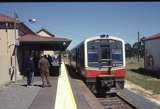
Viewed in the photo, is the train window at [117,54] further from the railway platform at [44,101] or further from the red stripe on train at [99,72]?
the railway platform at [44,101]

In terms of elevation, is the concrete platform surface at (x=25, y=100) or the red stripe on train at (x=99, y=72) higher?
the red stripe on train at (x=99, y=72)

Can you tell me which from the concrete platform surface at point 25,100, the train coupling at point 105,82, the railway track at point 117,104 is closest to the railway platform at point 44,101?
the concrete platform surface at point 25,100

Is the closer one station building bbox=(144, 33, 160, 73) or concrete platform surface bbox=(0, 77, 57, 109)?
concrete platform surface bbox=(0, 77, 57, 109)

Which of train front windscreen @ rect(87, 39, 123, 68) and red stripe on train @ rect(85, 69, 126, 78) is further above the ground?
train front windscreen @ rect(87, 39, 123, 68)

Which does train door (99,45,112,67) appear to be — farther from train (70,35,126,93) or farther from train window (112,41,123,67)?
train window (112,41,123,67)

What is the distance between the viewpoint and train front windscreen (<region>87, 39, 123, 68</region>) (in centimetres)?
2277

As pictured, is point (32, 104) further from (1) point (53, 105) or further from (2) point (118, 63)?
(2) point (118, 63)

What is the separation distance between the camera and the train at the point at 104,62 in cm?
2262

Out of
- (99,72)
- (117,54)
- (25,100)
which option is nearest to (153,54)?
(117,54)

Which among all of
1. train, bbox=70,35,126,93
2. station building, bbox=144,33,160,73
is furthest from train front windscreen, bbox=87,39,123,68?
station building, bbox=144,33,160,73

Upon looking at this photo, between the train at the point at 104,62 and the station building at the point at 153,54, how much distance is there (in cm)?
1721

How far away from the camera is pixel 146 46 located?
4641cm

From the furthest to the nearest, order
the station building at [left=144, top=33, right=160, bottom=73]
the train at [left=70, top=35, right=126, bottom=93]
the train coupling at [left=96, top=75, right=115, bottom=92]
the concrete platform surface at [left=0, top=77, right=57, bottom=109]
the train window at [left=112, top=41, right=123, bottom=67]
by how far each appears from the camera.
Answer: the station building at [left=144, top=33, right=160, bottom=73] < the train window at [left=112, top=41, right=123, bottom=67] < the train at [left=70, top=35, right=126, bottom=93] < the train coupling at [left=96, top=75, right=115, bottom=92] < the concrete platform surface at [left=0, top=77, right=57, bottom=109]

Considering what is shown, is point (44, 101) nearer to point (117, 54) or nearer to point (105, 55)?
point (105, 55)
